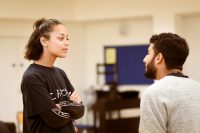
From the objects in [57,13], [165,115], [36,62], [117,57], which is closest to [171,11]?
[117,57]

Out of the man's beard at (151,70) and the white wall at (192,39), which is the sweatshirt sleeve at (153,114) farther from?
the white wall at (192,39)

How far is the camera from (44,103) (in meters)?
2.27

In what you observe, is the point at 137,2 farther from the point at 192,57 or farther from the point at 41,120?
the point at 41,120

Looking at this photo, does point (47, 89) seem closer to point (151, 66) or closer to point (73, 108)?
point (73, 108)

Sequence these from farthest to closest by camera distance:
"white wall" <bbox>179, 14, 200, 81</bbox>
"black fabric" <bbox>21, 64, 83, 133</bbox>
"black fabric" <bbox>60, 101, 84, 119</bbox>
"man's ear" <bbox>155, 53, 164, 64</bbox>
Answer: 1. "white wall" <bbox>179, 14, 200, 81</bbox>
2. "black fabric" <bbox>60, 101, 84, 119</bbox>
3. "black fabric" <bbox>21, 64, 83, 133</bbox>
4. "man's ear" <bbox>155, 53, 164, 64</bbox>

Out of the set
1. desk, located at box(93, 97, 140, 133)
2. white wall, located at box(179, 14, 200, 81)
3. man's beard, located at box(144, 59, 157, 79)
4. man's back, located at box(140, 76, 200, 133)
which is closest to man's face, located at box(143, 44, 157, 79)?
man's beard, located at box(144, 59, 157, 79)

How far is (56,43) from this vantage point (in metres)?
2.45

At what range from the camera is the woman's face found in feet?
7.99

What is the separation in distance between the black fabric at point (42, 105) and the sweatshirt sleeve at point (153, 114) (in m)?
0.60

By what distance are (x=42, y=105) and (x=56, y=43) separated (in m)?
0.40

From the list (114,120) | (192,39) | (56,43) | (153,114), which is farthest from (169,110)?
(192,39)

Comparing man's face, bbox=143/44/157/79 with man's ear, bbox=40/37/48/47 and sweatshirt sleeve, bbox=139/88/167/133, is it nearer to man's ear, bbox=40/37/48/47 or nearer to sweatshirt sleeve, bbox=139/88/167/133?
sweatshirt sleeve, bbox=139/88/167/133

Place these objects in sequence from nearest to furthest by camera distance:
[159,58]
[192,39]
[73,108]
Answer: [159,58] → [73,108] → [192,39]

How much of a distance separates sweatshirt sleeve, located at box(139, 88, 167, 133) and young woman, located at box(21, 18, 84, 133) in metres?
0.60
